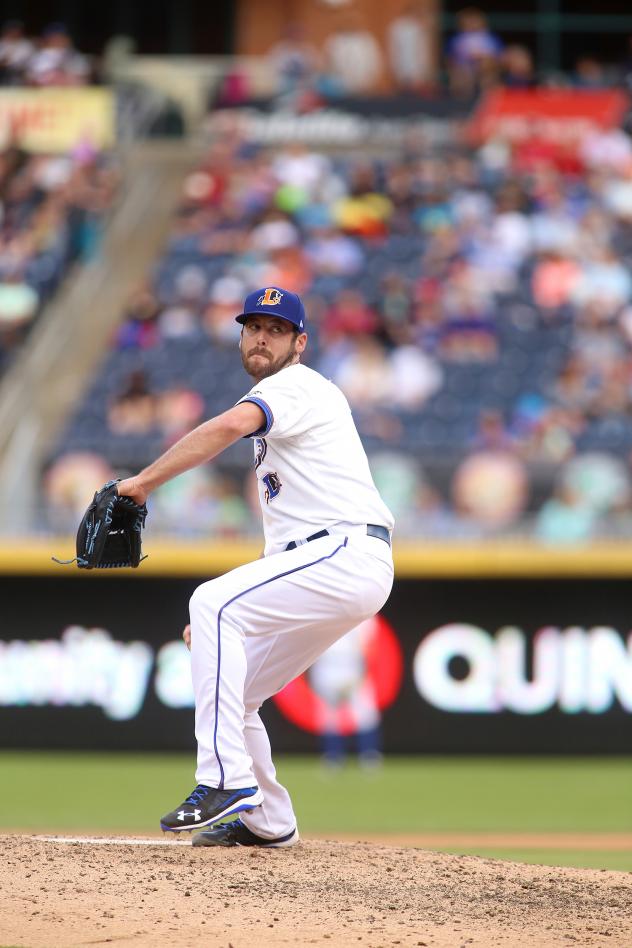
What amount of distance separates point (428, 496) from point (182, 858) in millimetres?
6053

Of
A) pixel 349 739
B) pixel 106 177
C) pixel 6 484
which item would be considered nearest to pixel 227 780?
pixel 349 739

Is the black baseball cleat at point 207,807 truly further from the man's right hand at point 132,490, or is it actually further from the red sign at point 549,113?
the red sign at point 549,113

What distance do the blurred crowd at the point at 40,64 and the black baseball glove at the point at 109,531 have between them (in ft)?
45.6

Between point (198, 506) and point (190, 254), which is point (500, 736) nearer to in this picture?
point (198, 506)

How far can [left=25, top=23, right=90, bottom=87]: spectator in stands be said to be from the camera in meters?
18.1

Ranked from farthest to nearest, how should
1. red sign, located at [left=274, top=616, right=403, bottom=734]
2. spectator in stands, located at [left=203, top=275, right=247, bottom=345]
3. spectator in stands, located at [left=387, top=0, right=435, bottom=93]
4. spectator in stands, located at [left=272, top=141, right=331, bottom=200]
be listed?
1. spectator in stands, located at [left=387, top=0, right=435, bottom=93]
2. spectator in stands, located at [left=272, top=141, right=331, bottom=200]
3. spectator in stands, located at [left=203, top=275, right=247, bottom=345]
4. red sign, located at [left=274, top=616, right=403, bottom=734]

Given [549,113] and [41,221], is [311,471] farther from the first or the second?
[549,113]

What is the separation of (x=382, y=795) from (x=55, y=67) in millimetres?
11699

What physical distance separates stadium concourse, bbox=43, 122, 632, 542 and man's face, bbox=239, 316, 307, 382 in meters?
5.39

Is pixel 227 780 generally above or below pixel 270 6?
below

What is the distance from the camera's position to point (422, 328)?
1342 cm

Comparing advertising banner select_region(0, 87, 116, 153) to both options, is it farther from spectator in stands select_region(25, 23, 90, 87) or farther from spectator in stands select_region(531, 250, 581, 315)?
spectator in stands select_region(531, 250, 581, 315)

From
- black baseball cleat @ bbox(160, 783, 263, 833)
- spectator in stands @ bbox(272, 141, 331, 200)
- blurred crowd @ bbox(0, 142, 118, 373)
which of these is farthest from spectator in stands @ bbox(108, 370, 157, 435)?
black baseball cleat @ bbox(160, 783, 263, 833)

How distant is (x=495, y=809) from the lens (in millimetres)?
8945
